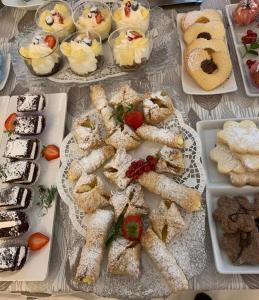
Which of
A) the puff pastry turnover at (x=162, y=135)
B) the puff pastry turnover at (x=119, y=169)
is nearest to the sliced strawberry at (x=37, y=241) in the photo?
the puff pastry turnover at (x=119, y=169)

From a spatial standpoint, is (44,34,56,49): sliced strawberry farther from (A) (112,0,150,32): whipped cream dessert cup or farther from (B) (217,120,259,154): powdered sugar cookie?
(B) (217,120,259,154): powdered sugar cookie

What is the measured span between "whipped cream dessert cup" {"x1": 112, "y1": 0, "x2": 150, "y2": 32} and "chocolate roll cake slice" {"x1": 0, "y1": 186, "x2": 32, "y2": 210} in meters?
0.97

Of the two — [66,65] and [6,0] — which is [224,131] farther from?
[6,0]

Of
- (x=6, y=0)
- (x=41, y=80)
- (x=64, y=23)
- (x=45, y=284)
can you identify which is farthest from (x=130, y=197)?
(x=6, y=0)

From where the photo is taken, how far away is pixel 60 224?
1366 millimetres

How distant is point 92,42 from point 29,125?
1.66 feet

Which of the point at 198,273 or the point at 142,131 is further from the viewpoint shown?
the point at 142,131

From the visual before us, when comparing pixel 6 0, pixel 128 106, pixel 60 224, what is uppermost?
pixel 6 0

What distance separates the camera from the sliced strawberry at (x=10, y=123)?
1595 mm

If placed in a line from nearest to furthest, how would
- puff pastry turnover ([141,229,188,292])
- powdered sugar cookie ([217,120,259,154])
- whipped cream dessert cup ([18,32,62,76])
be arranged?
puff pastry turnover ([141,229,188,292])
powdered sugar cookie ([217,120,259,154])
whipped cream dessert cup ([18,32,62,76])

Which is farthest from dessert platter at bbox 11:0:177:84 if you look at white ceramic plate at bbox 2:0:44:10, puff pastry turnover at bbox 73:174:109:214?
puff pastry turnover at bbox 73:174:109:214

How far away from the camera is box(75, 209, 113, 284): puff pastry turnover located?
45.4 inches

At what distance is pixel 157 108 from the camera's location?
142 cm

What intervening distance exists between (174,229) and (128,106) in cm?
57
